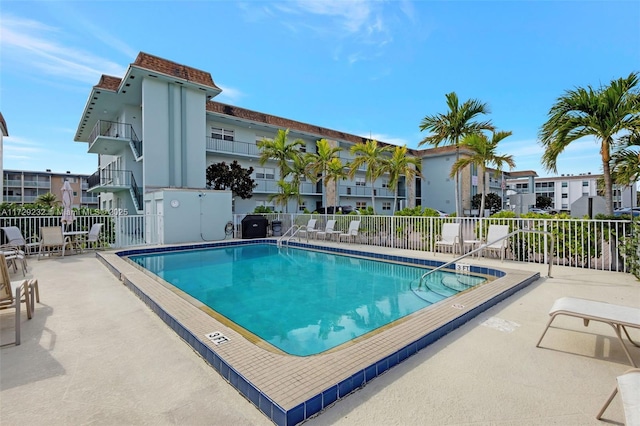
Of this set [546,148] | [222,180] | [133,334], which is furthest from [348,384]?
[222,180]

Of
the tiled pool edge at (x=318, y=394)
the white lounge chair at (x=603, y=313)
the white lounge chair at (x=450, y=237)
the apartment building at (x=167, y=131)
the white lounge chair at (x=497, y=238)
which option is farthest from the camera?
the apartment building at (x=167, y=131)

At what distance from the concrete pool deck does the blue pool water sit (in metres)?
1.35

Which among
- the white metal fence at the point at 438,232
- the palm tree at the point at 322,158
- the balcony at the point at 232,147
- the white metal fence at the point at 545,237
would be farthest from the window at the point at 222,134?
the white metal fence at the point at 545,237

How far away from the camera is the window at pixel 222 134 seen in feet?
73.3

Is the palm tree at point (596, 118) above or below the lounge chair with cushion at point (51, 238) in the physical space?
above

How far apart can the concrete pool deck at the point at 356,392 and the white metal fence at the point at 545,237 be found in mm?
4049

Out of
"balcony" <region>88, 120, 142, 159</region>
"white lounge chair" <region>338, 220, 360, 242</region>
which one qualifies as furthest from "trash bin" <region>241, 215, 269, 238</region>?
"balcony" <region>88, 120, 142, 159</region>

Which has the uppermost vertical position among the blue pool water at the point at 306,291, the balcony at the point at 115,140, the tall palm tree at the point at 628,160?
the balcony at the point at 115,140

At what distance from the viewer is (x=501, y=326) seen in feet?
12.8

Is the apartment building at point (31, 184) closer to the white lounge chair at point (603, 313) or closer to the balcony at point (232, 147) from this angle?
the balcony at point (232, 147)

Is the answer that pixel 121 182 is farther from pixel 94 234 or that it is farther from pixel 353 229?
pixel 353 229

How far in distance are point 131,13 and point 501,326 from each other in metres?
12.0

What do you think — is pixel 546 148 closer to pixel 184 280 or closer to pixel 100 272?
pixel 184 280

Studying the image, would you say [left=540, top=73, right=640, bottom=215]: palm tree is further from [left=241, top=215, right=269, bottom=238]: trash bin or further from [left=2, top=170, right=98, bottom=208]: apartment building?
[left=2, top=170, right=98, bottom=208]: apartment building
